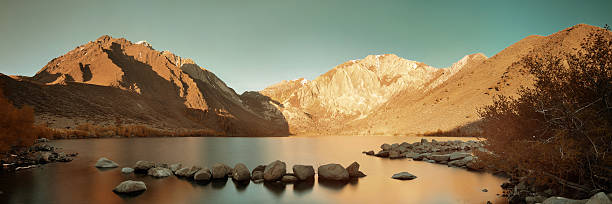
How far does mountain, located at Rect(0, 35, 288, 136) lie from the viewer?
304 ft

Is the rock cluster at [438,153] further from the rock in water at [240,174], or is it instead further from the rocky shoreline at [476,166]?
the rock in water at [240,174]

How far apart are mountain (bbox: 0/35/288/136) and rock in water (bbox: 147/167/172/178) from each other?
278 ft

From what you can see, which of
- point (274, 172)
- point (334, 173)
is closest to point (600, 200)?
point (334, 173)

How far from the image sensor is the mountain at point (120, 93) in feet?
304

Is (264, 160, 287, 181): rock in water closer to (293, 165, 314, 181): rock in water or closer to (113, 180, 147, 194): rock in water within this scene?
(293, 165, 314, 181): rock in water

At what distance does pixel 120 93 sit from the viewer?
130375 millimetres

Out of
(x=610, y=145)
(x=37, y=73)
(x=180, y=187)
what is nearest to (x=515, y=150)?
(x=610, y=145)

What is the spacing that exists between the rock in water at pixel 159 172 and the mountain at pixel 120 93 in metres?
84.7

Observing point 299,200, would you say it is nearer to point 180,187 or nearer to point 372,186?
point 372,186

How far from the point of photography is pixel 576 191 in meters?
10.7

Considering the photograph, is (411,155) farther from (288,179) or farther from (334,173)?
(288,179)

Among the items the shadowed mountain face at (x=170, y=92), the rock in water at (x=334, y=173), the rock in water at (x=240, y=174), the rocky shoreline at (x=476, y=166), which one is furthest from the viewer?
the shadowed mountain face at (x=170, y=92)

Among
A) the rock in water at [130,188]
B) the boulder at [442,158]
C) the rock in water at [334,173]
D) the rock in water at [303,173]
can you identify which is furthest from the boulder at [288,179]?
the boulder at [442,158]

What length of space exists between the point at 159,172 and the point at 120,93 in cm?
13572
